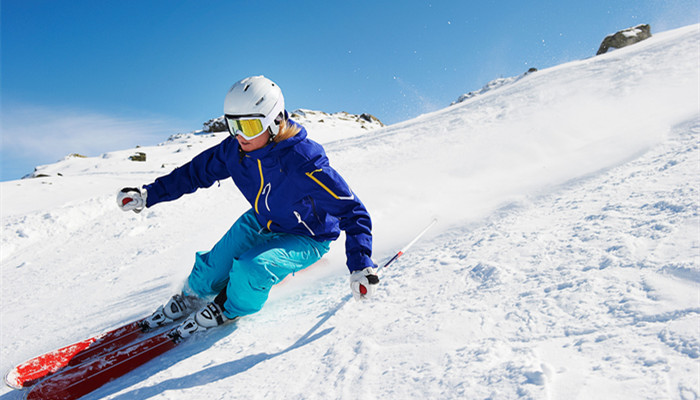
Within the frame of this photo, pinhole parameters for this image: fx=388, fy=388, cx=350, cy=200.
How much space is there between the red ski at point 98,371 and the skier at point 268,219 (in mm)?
172

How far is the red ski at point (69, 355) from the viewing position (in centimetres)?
224

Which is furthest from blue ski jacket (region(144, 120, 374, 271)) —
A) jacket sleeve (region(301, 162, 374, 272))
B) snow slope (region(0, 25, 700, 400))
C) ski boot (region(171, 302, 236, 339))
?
ski boot (region(171, 302, 236, 339))

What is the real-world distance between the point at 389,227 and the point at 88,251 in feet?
14.6

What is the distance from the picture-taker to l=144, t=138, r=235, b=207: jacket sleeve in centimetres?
311

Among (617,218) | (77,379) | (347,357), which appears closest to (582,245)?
(617,218)

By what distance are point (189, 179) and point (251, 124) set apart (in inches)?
40.1

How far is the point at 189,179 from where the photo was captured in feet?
10.4

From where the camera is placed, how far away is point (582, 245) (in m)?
2.07

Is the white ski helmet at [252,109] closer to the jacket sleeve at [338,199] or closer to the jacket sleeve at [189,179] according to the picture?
the jacket sleeve at [338,199]

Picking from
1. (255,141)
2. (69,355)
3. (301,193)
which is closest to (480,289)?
(301,193)

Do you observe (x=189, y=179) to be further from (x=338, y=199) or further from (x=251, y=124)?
(x=338, y=199)

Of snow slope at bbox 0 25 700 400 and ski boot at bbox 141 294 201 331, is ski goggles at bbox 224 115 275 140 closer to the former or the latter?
snow slope at bbox 0 25 700 400

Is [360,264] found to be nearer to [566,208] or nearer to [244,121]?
[244,121]

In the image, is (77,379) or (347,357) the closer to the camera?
(347,357)
